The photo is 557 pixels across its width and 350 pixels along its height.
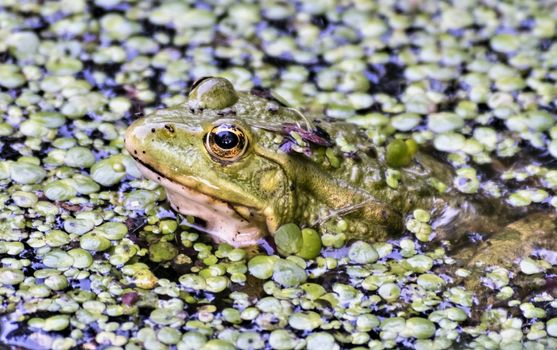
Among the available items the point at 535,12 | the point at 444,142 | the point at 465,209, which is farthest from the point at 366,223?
the point at 535,12

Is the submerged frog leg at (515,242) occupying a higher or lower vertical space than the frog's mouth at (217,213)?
lower

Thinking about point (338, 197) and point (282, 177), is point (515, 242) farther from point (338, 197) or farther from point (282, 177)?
point (282, 177)

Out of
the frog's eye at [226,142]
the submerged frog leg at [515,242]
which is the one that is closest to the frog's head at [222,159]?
the frog's eye at [226,142]

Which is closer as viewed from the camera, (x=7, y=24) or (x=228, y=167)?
(x=228, y=167)

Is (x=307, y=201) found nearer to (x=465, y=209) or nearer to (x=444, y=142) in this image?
(x=465, y=209)

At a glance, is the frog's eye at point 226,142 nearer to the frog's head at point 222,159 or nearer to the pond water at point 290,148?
the frog's head at point 222,159

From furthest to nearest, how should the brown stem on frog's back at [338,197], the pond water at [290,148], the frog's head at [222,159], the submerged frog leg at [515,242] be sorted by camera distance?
the submerged frog leg at [515,242] → the brown stem on frog's back at [338,197] → the frog's head at [222,159] → the pond water at [290,148]

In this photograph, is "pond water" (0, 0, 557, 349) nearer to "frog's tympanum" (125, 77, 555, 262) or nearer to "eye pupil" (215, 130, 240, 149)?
"frog's tympanum" (125, 77, 555, 262)

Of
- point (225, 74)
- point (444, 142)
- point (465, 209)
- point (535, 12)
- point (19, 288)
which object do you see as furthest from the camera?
point (535, 12)

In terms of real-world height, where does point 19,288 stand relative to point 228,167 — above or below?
below
